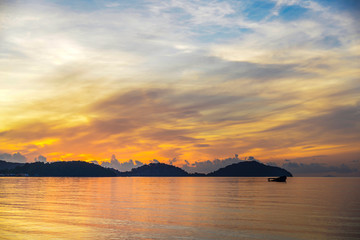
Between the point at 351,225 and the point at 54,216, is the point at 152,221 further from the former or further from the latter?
the point at 351,225

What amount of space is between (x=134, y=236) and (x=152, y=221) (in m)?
11.2

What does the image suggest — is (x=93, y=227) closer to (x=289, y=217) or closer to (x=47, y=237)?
(x=47, y=237)

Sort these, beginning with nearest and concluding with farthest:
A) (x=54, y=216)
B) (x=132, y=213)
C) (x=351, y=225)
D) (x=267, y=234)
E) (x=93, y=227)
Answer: (x=267, y=234) → (x=93, y=227) → (x=351, y=225) → (x=54, y=216) → (x=132, y=213)

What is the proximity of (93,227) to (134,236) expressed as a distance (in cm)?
863

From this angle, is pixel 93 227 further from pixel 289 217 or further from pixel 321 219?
pixel 321 219

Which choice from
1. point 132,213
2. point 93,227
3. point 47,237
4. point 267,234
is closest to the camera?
point 47,237

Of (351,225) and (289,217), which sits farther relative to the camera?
(289,217)

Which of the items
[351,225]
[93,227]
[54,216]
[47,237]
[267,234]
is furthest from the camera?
[54,216]

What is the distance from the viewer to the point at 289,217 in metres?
56.5

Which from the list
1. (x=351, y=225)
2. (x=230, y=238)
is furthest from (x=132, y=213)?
(x=351, y=225)

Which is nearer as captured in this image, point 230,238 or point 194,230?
point 230,238

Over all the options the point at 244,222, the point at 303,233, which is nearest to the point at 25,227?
the point at 244,222

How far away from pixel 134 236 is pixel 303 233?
21.9 metres

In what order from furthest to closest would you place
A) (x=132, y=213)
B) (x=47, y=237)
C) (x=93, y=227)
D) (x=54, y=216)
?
(x=132, y=213)
(x=54, y=216)
(x=93, y=227)
(x=47, y=237)
